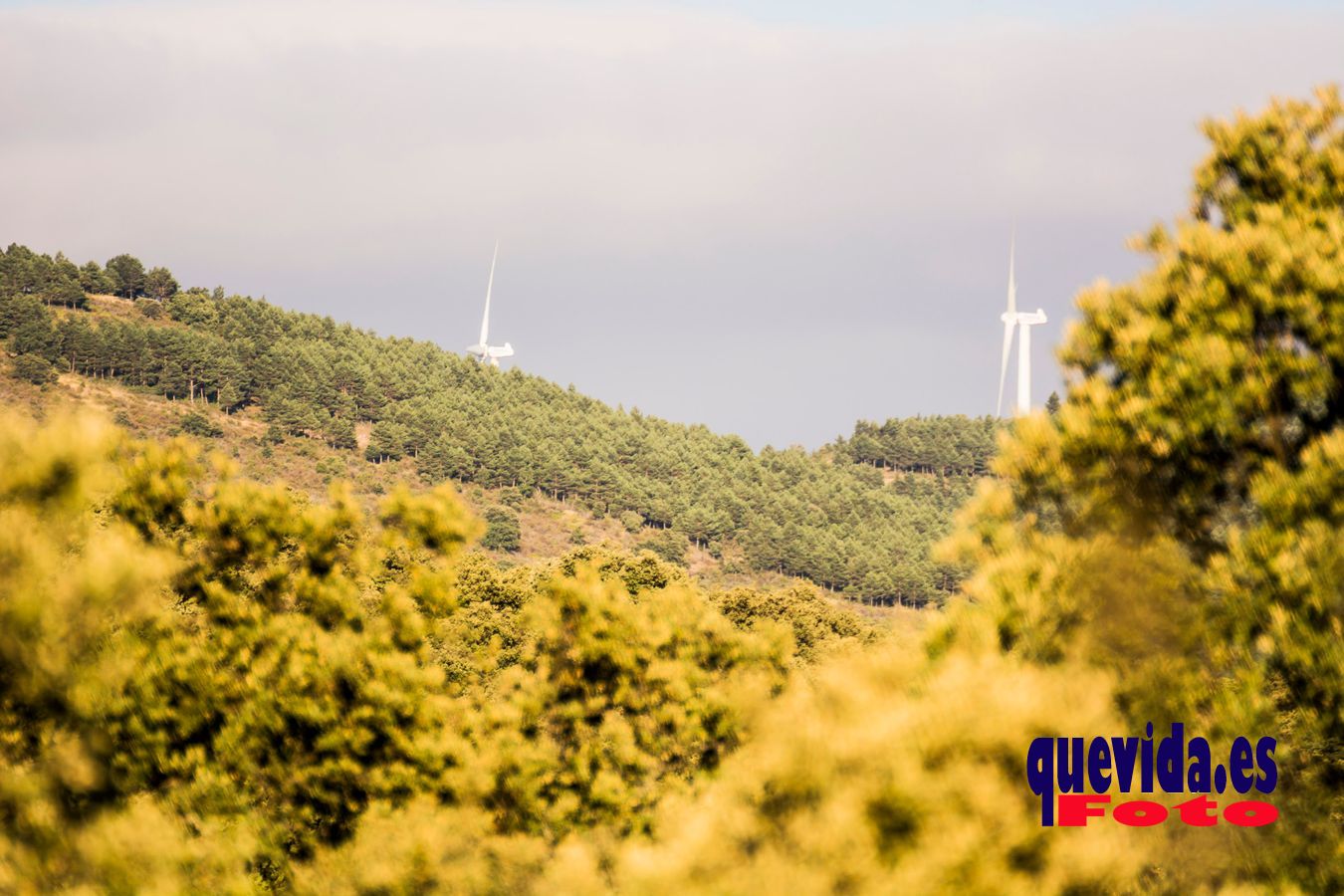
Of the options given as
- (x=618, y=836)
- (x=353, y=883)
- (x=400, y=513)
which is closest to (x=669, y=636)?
(x=618, y=836)

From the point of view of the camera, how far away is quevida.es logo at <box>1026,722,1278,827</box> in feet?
44.0

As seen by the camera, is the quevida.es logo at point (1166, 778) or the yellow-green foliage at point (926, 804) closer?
the yellow-green foliage at point (926, 804)

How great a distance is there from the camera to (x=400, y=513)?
27500 millimetres

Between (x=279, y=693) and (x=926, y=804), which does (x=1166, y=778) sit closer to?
(x=926, y=804)

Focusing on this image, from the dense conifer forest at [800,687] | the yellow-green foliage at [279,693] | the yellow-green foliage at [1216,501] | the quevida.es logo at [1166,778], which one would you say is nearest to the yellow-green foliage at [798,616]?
the yellow-green foliage at [279,693]

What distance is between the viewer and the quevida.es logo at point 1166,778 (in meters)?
13.4

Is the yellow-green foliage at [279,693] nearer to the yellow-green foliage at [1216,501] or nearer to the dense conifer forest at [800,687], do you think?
the dense conifer forest at [800,687]

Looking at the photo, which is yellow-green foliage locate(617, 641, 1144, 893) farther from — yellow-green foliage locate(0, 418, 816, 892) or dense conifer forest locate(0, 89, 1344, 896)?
yellow-green foliage locate(0, 418, 816, 892)

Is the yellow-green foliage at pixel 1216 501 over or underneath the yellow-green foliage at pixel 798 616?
over

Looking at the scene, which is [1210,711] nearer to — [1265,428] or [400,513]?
[1265,428]

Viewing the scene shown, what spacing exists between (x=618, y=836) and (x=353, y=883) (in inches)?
233

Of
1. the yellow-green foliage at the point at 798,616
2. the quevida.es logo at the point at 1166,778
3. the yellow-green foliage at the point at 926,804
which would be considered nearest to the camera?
the yellow-green foliage at the point at 926,804

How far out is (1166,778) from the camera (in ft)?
48.9

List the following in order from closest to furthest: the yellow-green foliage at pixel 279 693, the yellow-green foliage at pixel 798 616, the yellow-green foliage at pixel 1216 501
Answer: the yellow-green foliage at pixel 1216 501
the yellow-green foliage at pixel 279 693
the yellow-green foliage at pixel 798 616
